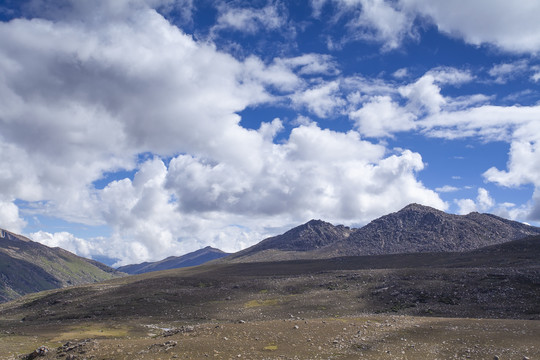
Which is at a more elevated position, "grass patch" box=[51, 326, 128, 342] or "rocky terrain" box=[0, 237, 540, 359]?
"rocky terrain" box=[0, 237, 540, 359]

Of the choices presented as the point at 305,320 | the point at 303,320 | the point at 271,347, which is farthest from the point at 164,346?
the point at 305,320

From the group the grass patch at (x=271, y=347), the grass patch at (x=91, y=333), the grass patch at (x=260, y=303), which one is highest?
the grass patch at (x=271, y=347)

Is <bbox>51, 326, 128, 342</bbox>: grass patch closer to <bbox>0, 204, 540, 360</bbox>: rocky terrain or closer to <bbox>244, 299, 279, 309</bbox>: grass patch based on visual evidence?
<bbox>0, 204, 540, 360</bbox>: rocky terrain

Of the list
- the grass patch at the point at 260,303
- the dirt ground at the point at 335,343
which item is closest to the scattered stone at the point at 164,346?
the dirt ground at the point at 335,343

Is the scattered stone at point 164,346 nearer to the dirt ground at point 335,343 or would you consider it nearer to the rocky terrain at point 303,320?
the dirt ground at point 335,343

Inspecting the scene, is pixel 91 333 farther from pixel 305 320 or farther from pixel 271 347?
pixel 271 347

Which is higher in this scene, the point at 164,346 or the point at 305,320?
the point at 305,320

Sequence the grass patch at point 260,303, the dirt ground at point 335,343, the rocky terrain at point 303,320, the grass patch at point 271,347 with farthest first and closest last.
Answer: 1. the grass patch at point 260,303
2. the rocky terrain at point 303,320
3. the grass patch at point 271,347
4. the dirt ground at point 335,343

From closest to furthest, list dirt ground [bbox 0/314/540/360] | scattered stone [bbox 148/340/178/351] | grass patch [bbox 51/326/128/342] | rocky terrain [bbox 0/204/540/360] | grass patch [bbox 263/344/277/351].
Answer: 1. dirt ground [bbox 0/314/540/360]
2. grass patch [bbox 263/344/277/351]
3. rocky terrain [bbox 0/204/540/360]
4. scattered stone [bbox 148/340/178/351]
5. grass patch [bbox 51/326/128/342]

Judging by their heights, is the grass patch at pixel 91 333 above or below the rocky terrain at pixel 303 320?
below

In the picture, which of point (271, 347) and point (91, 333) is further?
point (91, 333)

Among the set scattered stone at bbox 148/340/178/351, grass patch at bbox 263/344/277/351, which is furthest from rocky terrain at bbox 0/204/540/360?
scattered stone at bbox 148/340/178/351

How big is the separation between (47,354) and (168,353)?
14648mm

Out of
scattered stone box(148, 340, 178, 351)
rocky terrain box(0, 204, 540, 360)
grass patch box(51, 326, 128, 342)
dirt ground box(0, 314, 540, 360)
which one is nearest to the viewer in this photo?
dirt ground box(0, 314, 540, 360)
